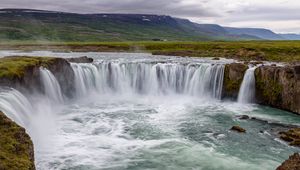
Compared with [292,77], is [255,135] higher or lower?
lower

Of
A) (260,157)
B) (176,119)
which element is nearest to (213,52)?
(176,119)

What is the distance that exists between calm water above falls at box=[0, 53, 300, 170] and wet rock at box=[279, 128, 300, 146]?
2.25 ft

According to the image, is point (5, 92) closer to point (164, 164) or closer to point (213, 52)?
point (164, 164)

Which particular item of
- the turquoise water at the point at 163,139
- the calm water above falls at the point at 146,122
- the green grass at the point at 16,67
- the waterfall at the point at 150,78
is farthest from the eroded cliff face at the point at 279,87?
the green grass at the point at 16,67

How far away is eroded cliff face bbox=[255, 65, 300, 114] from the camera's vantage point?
3378 centimetres

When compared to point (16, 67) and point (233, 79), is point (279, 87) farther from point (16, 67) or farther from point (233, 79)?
point (16, 67)

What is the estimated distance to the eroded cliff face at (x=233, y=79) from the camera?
39.8 metres

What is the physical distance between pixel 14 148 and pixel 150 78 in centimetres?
3245

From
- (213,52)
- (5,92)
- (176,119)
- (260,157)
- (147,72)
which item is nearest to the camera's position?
(260,157)

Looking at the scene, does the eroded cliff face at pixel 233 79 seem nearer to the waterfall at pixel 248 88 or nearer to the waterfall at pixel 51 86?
the waterfall at pixel 248 88

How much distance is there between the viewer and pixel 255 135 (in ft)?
83.5

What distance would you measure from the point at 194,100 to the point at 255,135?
51.6 ft

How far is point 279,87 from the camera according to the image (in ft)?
117

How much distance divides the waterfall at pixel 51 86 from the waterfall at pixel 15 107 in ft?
23.4
